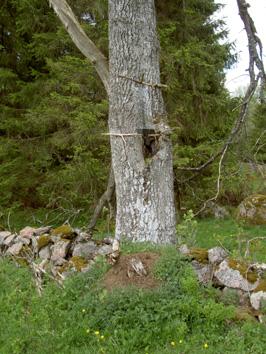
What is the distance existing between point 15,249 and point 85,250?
1.32 metres

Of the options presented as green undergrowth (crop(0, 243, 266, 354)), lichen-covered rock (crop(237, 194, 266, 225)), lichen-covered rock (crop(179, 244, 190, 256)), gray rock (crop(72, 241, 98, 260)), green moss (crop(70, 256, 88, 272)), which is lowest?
lichen-covered rock (crop(237, 194, 266, 225))

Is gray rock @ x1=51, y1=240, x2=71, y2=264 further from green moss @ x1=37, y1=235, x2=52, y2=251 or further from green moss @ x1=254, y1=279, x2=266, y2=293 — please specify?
green moss @ x1=254, y1=279, x2=266, y2=293

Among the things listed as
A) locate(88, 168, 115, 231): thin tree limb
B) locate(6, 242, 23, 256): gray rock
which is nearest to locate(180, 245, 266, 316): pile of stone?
locate(6, 242, 23, 256): gray rock

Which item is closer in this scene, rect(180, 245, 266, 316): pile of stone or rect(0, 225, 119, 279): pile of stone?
rect(180, 245, 266, 316): pile of stone

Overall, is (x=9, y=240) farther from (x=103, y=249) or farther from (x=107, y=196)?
(x=107, y=196)

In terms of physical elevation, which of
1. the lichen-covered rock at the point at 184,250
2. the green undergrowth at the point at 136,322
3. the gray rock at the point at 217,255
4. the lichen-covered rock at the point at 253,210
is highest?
the lichen-covered rock at the point at 184,250

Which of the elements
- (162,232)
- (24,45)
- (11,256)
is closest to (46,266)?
(11,256)

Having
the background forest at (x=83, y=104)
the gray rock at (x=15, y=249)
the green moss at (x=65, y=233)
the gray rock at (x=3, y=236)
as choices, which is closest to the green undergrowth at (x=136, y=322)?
the green moss at (x=65, y=233)

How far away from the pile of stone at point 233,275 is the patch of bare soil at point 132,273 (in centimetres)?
41

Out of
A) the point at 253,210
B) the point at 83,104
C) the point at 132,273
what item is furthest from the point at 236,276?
the point at 253,210

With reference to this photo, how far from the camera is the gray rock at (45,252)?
5243 millimetres

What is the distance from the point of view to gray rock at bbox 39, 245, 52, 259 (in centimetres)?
524

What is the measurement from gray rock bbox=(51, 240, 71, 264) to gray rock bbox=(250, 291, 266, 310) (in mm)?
2289

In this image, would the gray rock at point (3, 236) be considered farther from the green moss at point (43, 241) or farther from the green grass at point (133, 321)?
the green grass at point (133, 321)
